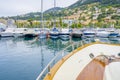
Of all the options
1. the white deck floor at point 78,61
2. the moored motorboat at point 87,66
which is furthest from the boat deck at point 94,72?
the white deck floor at point 78,61

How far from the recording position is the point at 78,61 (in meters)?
6.47

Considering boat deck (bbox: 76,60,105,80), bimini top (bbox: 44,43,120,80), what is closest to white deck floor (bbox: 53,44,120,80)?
bimini top (bbox: 44,43,120,80)

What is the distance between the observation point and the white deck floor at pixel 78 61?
17.7 feet

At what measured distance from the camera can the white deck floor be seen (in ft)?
17.7

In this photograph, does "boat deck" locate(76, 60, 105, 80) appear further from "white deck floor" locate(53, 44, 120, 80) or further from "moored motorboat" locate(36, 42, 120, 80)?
"white deck floor" locate(53, 44, 120, 80)

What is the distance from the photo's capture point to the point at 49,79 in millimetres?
4820

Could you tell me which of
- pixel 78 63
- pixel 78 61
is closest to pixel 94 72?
pixel 78 63

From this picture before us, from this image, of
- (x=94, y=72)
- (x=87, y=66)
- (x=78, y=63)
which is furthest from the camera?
(x=78, y=63)

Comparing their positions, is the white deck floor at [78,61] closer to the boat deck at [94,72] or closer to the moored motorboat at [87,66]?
the moored motorboat at [87,66]

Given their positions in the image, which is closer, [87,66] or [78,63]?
[87,66]

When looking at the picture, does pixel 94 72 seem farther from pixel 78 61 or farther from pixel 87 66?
pixel 78 61

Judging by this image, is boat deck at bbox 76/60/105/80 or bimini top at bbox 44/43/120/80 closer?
boat deck at bbox 76/60/105/80

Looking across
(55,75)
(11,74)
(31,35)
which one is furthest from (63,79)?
(31,35)

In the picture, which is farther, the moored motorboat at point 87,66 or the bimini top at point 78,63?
the bimini top at point 78,63
